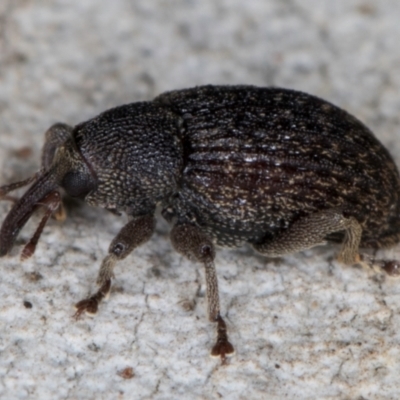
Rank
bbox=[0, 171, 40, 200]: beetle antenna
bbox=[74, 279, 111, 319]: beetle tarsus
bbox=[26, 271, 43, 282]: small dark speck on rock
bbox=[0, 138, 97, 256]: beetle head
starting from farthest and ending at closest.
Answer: bbox=[0, 171, 40, 200]: beetle antenna
bbox=[26, 271, 43, 282]: small dark speck on rock
bbox=[0, 138, 97, 256]: beetle head
bbox=[74, 279, 111, 319]: beetle tarsus

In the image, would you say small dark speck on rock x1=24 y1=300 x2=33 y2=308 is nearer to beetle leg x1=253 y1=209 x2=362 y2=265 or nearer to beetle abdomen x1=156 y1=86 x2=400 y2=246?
beetle abdomen x1=156 y1=86 x2=400 y2=246

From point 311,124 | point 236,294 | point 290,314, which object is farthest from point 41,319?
point 311,124

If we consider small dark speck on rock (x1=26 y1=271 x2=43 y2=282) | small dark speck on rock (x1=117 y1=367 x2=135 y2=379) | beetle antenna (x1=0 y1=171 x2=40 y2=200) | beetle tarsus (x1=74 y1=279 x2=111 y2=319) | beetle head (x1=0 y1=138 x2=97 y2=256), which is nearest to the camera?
small dark speck on rock (x1=117 y1=367 x2=135 y2=379)

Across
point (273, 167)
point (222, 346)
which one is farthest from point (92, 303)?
point (273, 167)

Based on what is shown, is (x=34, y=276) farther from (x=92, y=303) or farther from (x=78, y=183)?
A: (x=78, y=183)

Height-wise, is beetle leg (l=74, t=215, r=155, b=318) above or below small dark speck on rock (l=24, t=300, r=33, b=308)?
above

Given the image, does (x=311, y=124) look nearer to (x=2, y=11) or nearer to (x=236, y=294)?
(x=236, y=294)

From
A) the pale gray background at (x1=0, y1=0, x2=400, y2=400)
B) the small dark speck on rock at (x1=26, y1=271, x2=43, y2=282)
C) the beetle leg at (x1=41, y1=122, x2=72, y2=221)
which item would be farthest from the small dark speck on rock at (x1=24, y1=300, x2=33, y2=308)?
the beetle leg at (x1=41, y1=122, x2=72, y2=221)

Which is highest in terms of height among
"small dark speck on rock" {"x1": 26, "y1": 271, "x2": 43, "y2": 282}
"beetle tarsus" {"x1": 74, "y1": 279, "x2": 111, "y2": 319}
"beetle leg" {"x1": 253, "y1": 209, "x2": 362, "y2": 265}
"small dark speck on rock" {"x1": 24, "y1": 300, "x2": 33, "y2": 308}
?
"beetle leg" {"x1": 253, "y1": 209, "x2": 362, "y2": 265}
